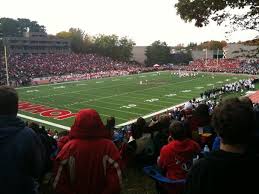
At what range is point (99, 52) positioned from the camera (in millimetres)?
95938

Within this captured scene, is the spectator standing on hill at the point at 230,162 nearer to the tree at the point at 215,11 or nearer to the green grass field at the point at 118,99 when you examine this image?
the tree at the point at 215,11

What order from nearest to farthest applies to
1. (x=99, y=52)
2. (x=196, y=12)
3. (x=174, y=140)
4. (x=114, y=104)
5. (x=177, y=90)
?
1. (x=174, y=140)
2. (x=196, y=12)
3. (x=114, y=104)
4. (x=177, y=90)
5. (x=99, y=52)

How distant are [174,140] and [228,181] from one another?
244 centimetres

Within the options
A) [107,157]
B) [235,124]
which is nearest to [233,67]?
[107,157]

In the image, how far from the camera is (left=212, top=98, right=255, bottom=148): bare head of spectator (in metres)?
2.32

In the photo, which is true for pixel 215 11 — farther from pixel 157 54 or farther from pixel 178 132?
pixel 157 54

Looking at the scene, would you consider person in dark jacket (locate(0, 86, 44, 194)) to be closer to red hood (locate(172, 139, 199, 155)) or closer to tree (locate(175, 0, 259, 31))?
red hood (locate(172, 139, 199, 155))

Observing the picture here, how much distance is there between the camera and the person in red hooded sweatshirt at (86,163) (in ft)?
10.8

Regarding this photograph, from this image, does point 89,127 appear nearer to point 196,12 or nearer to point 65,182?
point 65,182

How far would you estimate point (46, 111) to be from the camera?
27891mm

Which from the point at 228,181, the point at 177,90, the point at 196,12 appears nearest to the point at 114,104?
the point at 177,90

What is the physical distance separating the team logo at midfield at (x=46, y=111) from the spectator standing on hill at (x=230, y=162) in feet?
76.5

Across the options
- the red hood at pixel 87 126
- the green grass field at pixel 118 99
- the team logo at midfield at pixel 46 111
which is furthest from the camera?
the green grass field at pixel 118 99

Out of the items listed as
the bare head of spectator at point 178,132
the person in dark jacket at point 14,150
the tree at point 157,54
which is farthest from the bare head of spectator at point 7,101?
the tree at point 157,54
